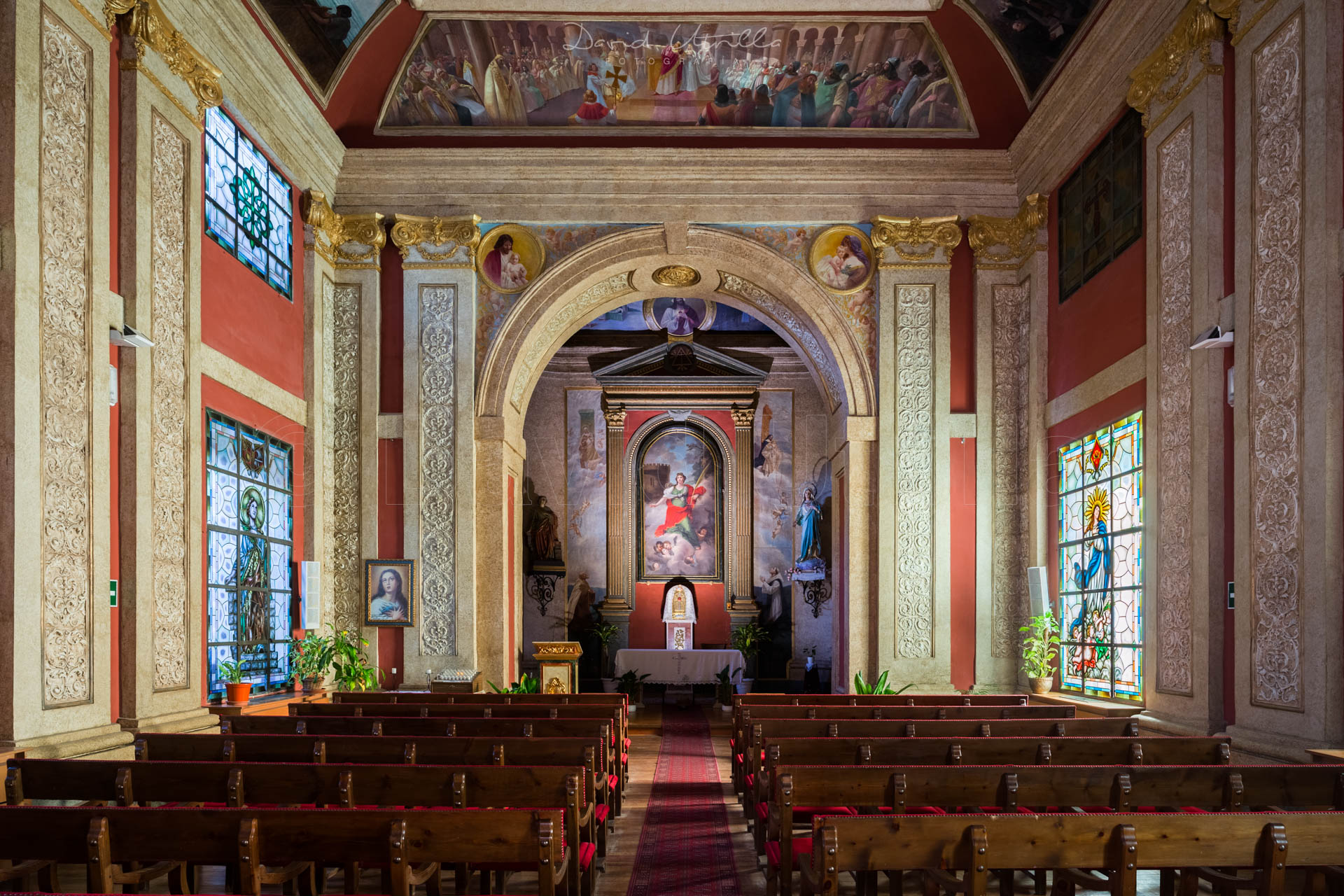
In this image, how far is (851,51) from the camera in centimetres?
1370

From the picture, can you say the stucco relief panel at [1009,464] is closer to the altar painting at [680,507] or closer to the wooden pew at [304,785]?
the altar painting at [680,507]

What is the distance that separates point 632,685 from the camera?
19062mm

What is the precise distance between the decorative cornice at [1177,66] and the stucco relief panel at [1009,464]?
3787 millimetres

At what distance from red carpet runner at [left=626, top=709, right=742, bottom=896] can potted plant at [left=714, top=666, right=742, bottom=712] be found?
602cm

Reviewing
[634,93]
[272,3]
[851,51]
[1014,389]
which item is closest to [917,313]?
[1014,389]

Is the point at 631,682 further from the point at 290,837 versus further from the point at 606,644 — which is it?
the point at 290,837

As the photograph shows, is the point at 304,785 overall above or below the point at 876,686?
above

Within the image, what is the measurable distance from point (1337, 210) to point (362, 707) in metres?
7.95

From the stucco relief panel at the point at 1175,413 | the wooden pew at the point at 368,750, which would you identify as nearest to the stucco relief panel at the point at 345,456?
the wooden pew at the point at 368,750

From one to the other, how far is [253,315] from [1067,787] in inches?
372

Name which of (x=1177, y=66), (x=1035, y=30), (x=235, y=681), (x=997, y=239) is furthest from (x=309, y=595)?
(x=1035, y=30)

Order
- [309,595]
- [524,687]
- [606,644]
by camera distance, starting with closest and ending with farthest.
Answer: [309,595] → [524,687] → [606,644]

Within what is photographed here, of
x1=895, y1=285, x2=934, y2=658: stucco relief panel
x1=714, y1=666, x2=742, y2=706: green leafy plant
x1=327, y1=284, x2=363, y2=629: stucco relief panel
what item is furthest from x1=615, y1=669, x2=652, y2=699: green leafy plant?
x1=895, y1=285, x2=934, y2=658: stucco relief panel

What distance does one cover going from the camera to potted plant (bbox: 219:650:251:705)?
32.3 feet
